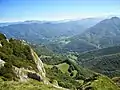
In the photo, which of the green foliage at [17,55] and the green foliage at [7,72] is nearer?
the green foliage at [7,72]

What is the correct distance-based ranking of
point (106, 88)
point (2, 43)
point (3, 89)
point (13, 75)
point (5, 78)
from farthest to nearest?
point (2, 43)
point (106, 88)
point (13, 75)
point (5, 78)
point (3, 89)

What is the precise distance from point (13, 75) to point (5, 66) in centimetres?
289

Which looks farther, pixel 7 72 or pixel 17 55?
pixel 17 55

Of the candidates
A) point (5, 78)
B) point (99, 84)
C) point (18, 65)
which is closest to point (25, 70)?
point (18, 65)

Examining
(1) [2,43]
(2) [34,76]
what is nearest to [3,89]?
(2) [34,76]

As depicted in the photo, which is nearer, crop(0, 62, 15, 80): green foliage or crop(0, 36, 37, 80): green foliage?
crop(0, 62, 15, 80): green foliage

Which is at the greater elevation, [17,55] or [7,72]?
[7,72]

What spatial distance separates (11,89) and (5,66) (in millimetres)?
17822

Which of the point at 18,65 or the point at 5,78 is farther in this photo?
the point at 18,65

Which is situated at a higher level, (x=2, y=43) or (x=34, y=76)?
(x=2, y=43)

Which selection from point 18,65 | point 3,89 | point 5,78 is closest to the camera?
point 3,89

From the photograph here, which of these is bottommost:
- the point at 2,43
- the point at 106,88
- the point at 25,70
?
the point at 106,88

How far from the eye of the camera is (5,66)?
52.7 m

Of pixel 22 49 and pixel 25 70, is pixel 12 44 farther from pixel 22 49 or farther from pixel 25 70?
pixel 25 70
